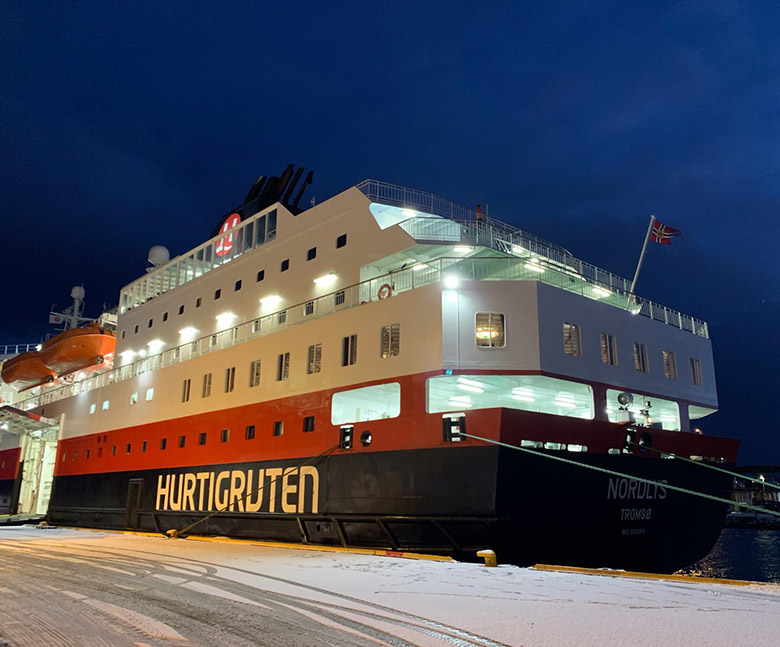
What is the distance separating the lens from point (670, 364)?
1628cm

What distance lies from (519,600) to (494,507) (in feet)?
13.7

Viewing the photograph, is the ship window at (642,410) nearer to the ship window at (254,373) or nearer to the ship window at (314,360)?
the ship window at (314,360)

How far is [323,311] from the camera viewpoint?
54.8 feet

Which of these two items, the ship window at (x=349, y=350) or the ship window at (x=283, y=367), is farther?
the ship window at (x=283, y=367)

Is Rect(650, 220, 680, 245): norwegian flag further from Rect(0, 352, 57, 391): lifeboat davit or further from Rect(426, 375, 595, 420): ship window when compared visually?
Rect(0, 352, 57, 391): lifeboat davit

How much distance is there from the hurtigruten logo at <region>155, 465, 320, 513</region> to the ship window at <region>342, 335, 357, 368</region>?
2.56 m

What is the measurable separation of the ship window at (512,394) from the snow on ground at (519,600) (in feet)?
15.0

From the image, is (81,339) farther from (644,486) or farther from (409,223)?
(644,486)

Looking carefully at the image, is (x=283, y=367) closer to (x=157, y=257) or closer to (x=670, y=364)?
(x=670, y=364)

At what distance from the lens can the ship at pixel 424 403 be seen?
38.7 ft

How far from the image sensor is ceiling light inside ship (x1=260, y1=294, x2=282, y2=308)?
1891 centimetres

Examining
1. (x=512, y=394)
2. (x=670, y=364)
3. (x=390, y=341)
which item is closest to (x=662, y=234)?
(x=670, y=364)

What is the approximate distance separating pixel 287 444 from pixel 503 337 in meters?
6.06

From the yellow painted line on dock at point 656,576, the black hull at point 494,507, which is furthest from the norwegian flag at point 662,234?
the yellow painted line on dock at point 656,576
